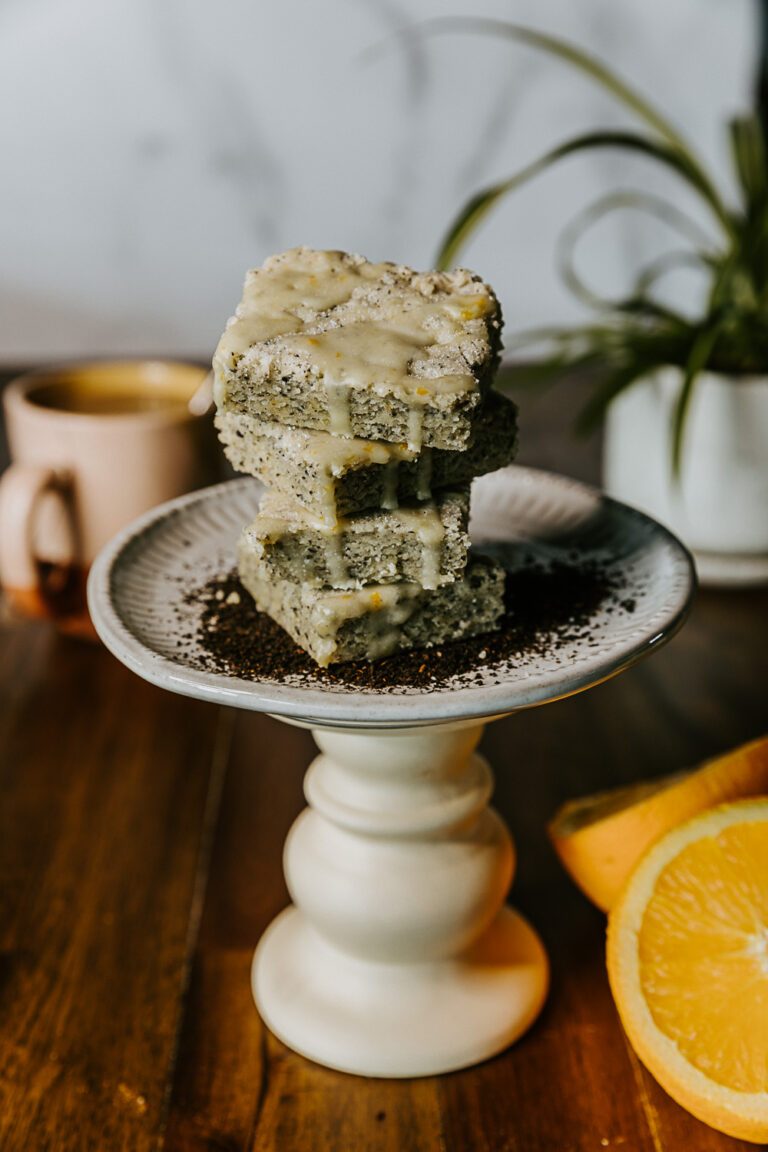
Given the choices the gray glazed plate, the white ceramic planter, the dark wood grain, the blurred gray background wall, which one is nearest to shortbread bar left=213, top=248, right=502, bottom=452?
Result: the gray glazed plate

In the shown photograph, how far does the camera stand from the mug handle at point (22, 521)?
101 cm

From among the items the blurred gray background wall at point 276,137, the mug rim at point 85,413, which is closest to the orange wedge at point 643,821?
the mug rim at point 85,413

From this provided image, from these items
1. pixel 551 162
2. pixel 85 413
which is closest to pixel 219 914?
pixel 85 413

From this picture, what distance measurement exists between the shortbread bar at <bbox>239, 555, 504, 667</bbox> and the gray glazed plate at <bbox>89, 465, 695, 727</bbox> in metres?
0.03

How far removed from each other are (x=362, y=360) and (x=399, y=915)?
34cm

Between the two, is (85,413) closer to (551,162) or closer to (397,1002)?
(551,162)

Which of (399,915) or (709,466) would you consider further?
(709,466)

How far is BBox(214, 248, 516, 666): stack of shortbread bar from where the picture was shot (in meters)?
0.53

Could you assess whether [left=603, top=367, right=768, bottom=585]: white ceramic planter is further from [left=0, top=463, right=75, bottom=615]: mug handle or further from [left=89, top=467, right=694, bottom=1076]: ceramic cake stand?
[left=0, top=463, right=75, bottom=615]: mug handle

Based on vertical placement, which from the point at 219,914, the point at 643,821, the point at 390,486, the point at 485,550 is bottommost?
the point at 219,914

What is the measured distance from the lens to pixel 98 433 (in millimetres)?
1024

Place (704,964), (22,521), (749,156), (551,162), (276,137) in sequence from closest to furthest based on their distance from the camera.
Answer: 1. (704,964)
2. (22,521)
3. (551,162)
4. (749,156)
5. (276,137)

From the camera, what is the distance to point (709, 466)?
3.75ft

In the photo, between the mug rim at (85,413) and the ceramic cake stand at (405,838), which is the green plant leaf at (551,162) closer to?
the mug rim at (85,413)
